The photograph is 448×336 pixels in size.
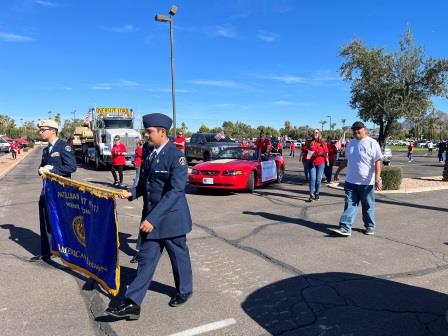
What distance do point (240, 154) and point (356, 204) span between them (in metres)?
6.10

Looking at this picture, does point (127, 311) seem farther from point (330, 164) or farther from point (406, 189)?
point (330, 164)

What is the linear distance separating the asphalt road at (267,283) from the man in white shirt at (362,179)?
1.00 ft

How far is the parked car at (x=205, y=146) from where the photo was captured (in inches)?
851

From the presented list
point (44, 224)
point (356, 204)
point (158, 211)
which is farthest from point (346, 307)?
point (44, 224)

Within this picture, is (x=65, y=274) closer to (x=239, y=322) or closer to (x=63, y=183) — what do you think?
(x=63, y=183)

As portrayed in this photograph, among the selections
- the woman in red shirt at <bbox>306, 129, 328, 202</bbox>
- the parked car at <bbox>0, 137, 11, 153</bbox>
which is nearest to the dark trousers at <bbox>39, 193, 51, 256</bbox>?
the woman in red shirt at <bbox>306, 129, 328, 202</bbox>

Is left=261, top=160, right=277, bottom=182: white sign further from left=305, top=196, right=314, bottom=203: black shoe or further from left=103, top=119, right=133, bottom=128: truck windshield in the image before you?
left=103, top=119, right=133, bottom=128: truck windshield

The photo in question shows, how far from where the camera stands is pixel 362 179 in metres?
6.65

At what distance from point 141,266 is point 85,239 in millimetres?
973

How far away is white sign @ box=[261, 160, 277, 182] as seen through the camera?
475 inches

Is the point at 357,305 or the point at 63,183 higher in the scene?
the point at 63,183

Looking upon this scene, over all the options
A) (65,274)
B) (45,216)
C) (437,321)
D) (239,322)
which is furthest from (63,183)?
(437,321)

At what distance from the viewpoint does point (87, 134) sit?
91.1 ft

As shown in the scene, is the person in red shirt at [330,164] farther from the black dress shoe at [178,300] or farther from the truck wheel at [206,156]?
the black dress shoe at [178,300]
